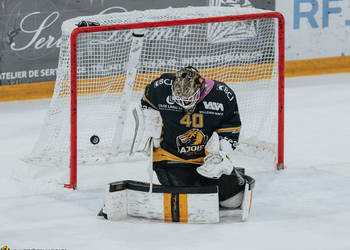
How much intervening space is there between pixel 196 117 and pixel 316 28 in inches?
180

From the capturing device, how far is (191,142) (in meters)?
5.00

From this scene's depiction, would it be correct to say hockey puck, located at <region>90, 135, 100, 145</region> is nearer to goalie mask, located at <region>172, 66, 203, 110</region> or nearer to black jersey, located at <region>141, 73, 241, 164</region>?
black jersey, located at <region>141, 73, 241, 164</region>

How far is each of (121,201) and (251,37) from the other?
7.93 ft

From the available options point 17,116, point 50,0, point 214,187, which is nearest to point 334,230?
point 214,187

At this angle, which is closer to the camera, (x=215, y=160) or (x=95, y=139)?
(x=215, y=160)

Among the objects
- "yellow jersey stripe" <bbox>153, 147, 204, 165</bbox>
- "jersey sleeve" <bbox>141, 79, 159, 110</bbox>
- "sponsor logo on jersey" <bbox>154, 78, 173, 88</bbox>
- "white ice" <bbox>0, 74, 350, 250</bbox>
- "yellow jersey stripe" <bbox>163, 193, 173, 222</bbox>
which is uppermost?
"sponsor logo on jersey" <bbox>154, 78, 173, 88</bbox>

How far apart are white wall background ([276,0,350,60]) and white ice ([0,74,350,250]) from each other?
189 cm

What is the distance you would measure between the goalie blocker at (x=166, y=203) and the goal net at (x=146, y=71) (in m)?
0.76

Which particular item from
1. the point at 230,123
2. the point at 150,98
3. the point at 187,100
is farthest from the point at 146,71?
the point at 187,100

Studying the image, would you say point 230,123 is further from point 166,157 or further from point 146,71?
point 146,71

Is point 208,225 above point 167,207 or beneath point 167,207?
beneath

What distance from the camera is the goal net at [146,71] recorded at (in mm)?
5938

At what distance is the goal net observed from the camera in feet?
19.5

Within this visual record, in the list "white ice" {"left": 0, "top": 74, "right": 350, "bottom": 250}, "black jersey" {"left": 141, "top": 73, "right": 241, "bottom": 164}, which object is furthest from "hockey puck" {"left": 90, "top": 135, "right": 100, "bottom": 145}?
"black jersey" {"left": 141, "top": 73, "right": 241, "bottom": 164}
